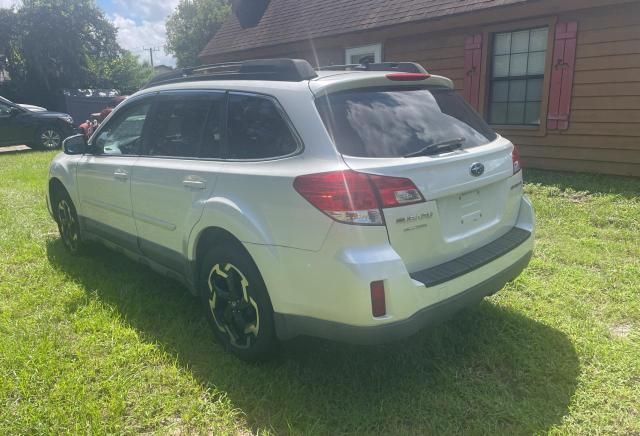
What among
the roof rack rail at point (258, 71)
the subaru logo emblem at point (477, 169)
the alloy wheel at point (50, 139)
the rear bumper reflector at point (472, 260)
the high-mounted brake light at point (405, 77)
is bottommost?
the alloy wheel at point (50, 139)

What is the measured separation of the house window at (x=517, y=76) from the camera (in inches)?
329

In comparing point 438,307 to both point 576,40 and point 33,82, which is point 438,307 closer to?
point 576,40

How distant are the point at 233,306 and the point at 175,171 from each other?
0.98 metres

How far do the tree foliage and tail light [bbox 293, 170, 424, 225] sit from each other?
2931 cm

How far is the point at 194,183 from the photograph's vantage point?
3074 mm

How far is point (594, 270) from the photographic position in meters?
4.29

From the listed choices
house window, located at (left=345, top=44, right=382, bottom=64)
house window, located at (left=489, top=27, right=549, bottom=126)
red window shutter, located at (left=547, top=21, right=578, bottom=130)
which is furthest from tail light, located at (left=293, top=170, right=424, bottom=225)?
house window, located at (left=345, top=44, right=382, bottom=64)

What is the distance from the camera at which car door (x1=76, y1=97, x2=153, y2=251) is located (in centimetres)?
386

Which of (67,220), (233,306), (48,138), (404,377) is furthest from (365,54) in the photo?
(48,138)

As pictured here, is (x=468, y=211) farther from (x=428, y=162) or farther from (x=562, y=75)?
(x=562, y=75)

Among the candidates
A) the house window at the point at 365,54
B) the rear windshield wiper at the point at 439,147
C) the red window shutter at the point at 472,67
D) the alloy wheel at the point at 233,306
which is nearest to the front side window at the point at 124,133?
the alloy wheel at the point at 233,306

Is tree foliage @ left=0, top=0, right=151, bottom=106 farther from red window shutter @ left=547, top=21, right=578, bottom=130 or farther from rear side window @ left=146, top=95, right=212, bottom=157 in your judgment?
rear side window @ left=146, top=95, right=212, bottom=157

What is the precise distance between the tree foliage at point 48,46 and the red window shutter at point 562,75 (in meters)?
26.6

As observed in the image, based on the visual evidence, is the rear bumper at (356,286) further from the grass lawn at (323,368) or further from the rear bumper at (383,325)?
the grass lawn at (323,368)
